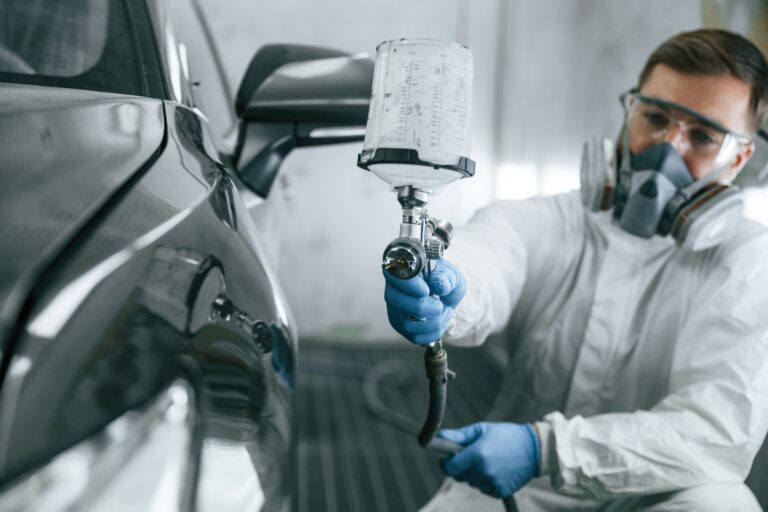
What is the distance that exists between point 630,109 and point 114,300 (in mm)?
1310

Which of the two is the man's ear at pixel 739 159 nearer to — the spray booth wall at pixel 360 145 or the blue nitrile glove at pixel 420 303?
the blue nitrile glove at pixel 420 303

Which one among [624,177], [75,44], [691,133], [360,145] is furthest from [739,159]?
[360,145]

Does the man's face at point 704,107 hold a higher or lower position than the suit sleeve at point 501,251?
higher

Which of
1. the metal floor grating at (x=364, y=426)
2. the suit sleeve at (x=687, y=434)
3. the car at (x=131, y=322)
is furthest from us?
the metal floor grating at (x=364, y=426)

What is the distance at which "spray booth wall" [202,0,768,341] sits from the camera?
3490mm

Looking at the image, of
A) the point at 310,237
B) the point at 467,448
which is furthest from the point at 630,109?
the point at 310,237

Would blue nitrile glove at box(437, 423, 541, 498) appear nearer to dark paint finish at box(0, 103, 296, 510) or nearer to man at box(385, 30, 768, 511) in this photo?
man at box(385, 30, 768, 511)

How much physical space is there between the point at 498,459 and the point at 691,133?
84cm

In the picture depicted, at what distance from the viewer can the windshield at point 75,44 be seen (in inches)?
33.2

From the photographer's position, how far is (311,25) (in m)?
3.85

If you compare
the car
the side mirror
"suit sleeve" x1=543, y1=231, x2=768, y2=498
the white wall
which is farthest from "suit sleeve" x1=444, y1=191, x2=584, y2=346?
the white wall

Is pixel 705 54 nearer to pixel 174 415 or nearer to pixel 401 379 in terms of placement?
pixel 174 415

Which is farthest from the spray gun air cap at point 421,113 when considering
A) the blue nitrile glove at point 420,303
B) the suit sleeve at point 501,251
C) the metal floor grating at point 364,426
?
the metal floor grating at point 364,426

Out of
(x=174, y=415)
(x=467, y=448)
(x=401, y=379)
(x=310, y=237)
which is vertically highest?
(x=174, y=415)
